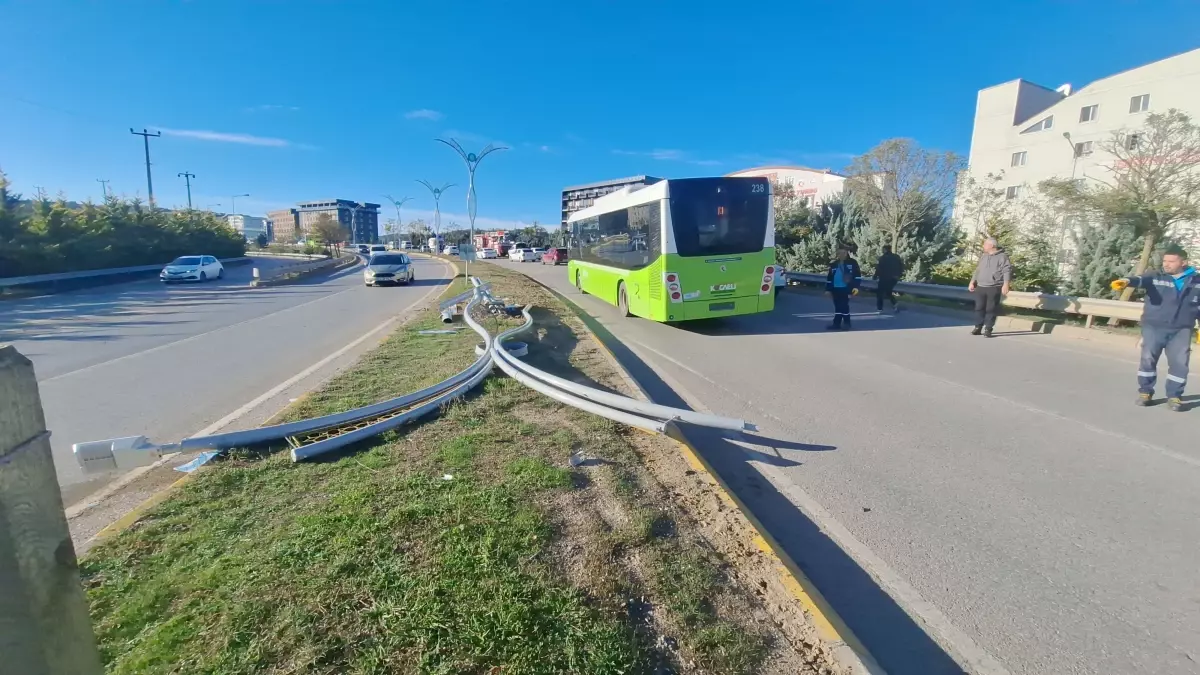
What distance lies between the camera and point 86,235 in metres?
27.8

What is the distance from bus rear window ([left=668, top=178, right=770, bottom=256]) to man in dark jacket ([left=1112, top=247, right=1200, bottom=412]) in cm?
584

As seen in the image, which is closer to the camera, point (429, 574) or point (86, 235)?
point (429, 574)

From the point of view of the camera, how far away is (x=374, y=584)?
2656 millimetres

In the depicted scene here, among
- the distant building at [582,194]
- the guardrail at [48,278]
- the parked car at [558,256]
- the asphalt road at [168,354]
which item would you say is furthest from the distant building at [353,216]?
the asphalt road at [168,354]

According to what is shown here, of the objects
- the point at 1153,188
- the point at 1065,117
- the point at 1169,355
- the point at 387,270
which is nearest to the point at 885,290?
the point at 1153,188

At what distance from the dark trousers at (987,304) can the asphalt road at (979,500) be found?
6.69 ft

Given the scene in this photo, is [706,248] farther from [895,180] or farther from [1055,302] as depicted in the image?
[895,180]

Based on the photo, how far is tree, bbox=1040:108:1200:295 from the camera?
12180 millimetres

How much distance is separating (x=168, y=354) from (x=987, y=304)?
48.8 ft

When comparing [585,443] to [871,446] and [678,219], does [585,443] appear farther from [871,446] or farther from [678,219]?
[678,219]

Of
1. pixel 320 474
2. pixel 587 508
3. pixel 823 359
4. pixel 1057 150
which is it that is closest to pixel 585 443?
pixel 587 508

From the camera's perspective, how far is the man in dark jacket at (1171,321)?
569 cm

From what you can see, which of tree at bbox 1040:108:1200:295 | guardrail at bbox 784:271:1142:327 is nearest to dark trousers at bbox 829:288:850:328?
guardrail at bbox 784:271:1142:327

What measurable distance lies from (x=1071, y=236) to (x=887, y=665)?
49.4 feet
